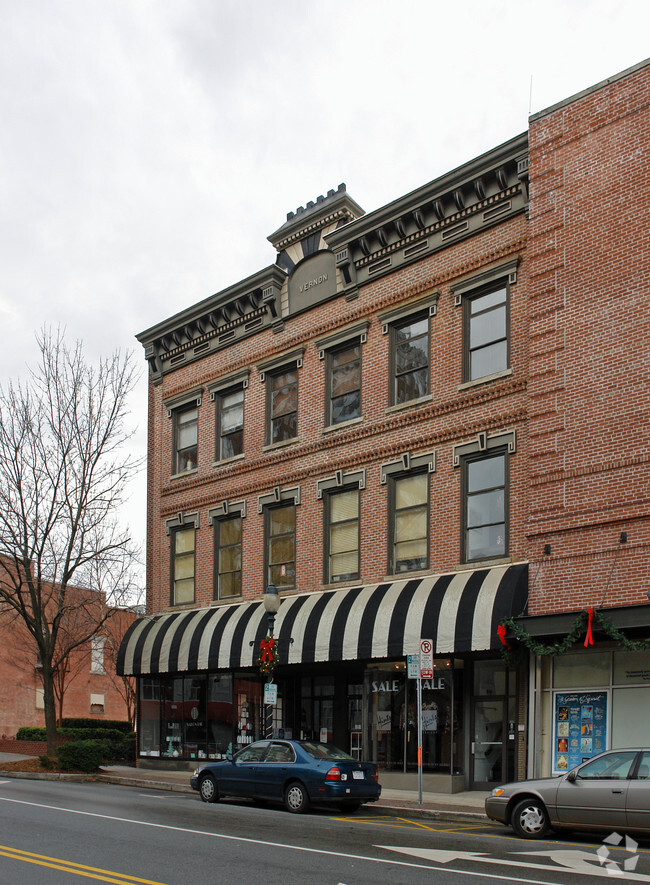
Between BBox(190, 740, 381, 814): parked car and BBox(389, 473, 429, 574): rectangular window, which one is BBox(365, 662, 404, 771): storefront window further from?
BBox(190, 740, 381, 814): parked car

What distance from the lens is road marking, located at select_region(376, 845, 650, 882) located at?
10.2 meters

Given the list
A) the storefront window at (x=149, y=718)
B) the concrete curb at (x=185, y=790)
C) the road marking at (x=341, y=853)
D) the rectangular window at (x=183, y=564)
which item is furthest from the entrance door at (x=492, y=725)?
the storefront window at (x=149, y=718)

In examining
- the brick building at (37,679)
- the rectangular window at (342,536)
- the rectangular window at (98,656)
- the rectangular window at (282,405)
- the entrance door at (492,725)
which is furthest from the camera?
the rectangular window at (98,656)

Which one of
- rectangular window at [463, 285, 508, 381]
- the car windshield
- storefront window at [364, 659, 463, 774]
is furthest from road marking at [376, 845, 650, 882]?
rectangular window at [463, 285, 508, 381]

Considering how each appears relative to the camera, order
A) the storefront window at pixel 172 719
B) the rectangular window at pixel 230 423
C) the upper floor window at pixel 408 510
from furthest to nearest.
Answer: the rectangular window at pixel 230 423, the storefront window at pixel 172 719, the upper floor window at pixel 408 510

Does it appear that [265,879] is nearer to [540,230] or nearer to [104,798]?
[104,798]

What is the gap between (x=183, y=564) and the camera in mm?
28156

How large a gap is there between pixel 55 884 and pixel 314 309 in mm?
17739

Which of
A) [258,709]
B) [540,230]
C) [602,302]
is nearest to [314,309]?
[540,230]

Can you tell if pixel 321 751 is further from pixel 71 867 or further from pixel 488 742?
pixel 71 867

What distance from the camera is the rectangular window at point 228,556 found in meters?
26.2

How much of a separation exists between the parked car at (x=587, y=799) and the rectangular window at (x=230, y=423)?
49.4 ft

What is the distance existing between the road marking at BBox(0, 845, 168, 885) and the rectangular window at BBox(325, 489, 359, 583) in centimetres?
1238

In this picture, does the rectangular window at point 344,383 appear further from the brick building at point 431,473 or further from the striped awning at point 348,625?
the striped awning at point 348,625
